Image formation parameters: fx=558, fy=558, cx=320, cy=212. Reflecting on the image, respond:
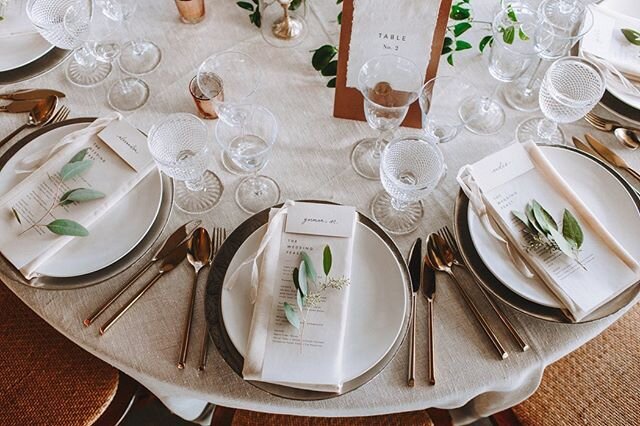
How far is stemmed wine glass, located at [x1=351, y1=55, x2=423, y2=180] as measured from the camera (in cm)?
105

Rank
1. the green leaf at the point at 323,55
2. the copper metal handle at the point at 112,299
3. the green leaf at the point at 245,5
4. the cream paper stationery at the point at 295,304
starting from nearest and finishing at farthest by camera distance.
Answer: the cream paper stationery at the point at 295,304 < the copper metal handle at the point at 112,299 < the green leaf at the point at 323,55 < the green leaf at the point at 245,5

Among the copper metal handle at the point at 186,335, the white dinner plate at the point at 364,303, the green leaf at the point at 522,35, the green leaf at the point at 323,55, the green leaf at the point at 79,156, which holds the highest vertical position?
the green leaf at the point at 522,35

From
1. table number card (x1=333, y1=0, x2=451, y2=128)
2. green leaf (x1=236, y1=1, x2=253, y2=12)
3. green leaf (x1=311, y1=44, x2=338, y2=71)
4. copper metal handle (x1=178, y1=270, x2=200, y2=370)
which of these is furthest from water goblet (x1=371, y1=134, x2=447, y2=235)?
green leaf (x1=236, y1=1, x2=253, y2=12)

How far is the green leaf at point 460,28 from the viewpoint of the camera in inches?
45.7

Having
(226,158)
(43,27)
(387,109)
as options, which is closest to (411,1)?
(387,109)

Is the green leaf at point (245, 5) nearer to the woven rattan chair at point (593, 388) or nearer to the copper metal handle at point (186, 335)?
the copper metal handle at point (186, 335)

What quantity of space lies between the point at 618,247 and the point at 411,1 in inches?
21.6

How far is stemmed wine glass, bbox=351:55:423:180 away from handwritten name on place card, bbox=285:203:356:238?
0.16m

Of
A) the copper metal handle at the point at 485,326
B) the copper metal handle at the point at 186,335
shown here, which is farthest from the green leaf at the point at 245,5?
the copper metal handle at the point at 485,326

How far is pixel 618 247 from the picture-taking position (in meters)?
0.94

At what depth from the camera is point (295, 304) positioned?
904mm

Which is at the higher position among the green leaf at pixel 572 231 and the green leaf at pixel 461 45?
the green leaf at pixel 461 45

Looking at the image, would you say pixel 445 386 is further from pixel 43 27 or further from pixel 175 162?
pixel 43 27

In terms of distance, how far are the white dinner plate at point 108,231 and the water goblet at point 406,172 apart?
1.38ft
